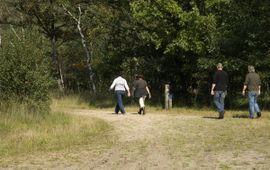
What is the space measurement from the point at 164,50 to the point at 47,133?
48.9 ft

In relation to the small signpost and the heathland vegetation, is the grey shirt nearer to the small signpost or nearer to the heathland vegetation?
the heathland vegetation

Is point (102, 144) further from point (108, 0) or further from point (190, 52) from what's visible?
point (108, 0)

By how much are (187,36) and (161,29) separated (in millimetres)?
1724

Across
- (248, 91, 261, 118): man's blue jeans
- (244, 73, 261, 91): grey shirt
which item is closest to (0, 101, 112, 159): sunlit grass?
(248, 91, 261, 118): man's blue jeans

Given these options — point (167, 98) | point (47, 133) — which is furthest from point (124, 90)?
point (47, 133)

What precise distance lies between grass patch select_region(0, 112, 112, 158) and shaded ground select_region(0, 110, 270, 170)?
699 millimetres

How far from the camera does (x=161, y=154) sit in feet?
43.3

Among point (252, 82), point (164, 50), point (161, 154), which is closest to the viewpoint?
point (161, 154)

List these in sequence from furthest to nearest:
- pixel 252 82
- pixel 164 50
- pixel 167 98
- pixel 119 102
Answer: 1. pixel 164 50
2. pixel 167 98
3. pixel 119 102
4. pixel 252 82

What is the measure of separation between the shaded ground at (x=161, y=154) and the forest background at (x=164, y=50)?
516cm

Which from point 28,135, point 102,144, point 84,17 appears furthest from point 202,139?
point 84,17

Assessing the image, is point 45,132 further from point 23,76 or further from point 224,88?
point 224,88

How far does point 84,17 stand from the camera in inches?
1597

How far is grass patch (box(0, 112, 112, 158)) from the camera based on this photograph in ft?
48.4
